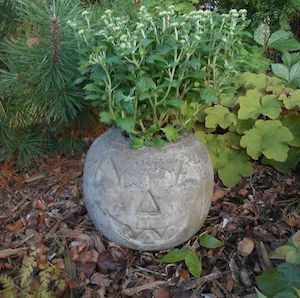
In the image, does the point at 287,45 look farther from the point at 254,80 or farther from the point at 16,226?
the point at 16,226

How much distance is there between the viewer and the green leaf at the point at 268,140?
207 cm

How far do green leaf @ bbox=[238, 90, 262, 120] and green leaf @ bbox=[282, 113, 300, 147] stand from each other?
7.3 inches

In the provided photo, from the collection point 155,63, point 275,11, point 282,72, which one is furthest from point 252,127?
point 275,11

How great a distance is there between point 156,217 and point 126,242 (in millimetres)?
200

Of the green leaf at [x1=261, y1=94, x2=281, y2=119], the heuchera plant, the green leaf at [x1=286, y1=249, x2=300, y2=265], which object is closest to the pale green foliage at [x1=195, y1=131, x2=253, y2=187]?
the green leaf at [x1=261, y1=94, x2=281, y2=119]

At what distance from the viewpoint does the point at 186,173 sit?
1.69 m

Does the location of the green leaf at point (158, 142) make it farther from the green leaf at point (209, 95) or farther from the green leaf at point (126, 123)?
the green leaf at point (209, 95)

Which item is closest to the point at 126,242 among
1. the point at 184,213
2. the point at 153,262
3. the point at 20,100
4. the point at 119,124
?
the point at 153,262

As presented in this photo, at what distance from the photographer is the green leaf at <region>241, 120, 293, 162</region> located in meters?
2.07

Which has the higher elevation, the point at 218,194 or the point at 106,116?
the point at 106,116

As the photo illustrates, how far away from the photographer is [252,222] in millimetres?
1985

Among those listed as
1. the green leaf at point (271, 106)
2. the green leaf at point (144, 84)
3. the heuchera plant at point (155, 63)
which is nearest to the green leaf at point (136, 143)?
the heuchera plant at point (155, 63)

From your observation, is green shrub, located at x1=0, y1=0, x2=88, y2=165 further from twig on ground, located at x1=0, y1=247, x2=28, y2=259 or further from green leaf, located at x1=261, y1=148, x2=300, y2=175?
green leaf, located at x1=261, y1=148, x2=300, y2=175

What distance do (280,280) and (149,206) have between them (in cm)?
55
